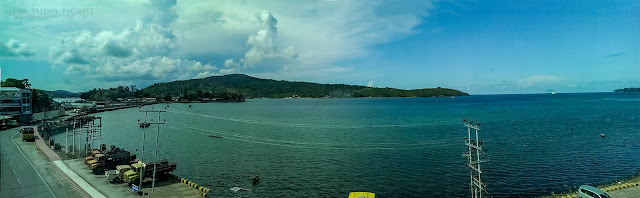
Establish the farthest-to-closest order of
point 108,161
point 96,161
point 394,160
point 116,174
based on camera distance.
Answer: point 394,160, point 108,161, point 96,161, point 116,174

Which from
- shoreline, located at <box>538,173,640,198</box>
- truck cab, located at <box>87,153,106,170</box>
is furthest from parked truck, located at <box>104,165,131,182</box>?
shoreline, located at <box>538,173,640,198</box>

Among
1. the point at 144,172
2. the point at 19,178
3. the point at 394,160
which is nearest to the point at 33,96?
the point at 19,178

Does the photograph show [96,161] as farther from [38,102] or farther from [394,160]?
[38,102]

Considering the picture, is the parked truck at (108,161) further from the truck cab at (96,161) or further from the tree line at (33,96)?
the tree line at (33,96)

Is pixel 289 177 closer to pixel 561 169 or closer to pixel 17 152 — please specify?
pixel 561 169

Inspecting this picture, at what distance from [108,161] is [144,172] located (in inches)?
320

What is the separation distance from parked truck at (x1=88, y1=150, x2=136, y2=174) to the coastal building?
67.4 metres

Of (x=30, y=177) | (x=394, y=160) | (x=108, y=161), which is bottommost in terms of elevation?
(x=394, y=160)

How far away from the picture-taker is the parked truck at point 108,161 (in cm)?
3753

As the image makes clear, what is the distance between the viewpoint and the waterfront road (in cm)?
2989

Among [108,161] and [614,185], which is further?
[108,161]

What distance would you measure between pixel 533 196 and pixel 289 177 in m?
27.6

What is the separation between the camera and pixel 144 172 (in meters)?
34.7

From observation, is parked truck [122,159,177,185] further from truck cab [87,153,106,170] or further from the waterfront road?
truck cab [87,153,106,170]
